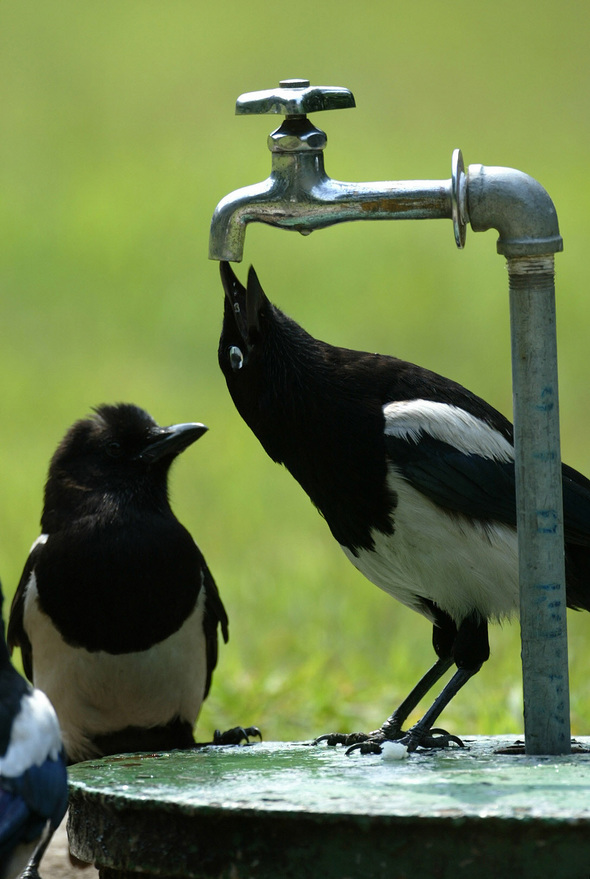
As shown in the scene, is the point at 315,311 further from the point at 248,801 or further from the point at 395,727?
the point at 248,801

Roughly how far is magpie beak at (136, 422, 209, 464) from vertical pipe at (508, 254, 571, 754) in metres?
1.38

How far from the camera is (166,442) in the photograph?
12.5 ft

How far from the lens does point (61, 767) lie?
2.40 metres

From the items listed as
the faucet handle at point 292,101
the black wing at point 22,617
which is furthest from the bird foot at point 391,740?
the faucet handle at point 292,101

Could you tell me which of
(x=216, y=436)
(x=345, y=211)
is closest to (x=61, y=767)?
(x=345, y=211)

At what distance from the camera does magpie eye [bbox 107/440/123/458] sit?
152 inches

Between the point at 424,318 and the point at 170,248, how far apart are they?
2.48 metres

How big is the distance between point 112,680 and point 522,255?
5.49ft

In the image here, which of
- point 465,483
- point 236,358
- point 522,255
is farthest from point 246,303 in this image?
point 522,255

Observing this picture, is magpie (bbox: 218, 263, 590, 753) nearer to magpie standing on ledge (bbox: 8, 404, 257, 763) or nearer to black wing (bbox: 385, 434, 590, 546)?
black wing (bbox: 385, 434, 590, 546)

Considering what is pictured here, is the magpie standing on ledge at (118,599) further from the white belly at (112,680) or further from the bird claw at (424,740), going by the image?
the bird claw at (424,740)

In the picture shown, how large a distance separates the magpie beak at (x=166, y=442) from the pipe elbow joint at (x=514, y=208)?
4.66 feet

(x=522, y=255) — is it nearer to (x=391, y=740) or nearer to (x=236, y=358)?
(x=236, y=358)

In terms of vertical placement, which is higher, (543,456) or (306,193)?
(306,193)
